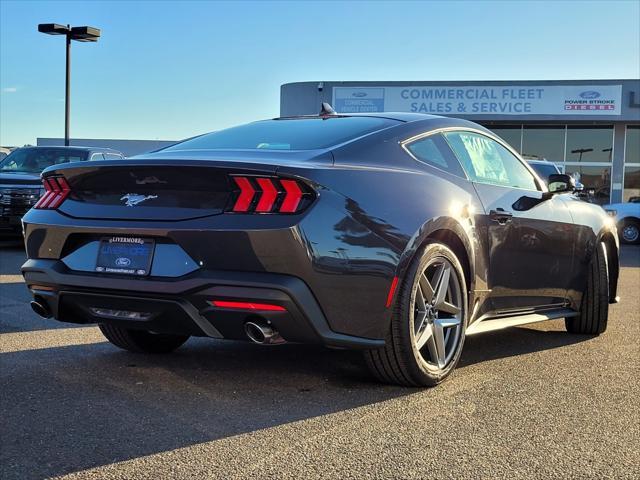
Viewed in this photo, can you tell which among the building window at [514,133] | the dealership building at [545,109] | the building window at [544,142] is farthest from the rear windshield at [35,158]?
the building window at [544,142]

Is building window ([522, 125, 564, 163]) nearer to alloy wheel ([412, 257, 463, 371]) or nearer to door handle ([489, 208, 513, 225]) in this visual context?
door handle ([489, 208, 513, 225])

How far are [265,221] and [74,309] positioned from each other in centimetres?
120

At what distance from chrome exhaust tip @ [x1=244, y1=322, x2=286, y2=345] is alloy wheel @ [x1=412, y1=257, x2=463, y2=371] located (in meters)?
0.76

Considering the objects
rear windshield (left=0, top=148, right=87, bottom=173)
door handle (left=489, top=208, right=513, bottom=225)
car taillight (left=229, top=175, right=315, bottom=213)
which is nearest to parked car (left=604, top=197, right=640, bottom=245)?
rear windshield (left=0, top=148, right=87, bottom=173)

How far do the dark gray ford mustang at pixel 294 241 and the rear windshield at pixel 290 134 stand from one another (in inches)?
0.8

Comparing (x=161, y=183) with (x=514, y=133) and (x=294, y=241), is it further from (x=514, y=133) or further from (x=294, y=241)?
(x=514, y=133)

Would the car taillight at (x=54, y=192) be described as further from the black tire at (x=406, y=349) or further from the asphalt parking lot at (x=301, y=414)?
the black tire at (x=406, y=349)

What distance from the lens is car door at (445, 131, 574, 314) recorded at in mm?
4473

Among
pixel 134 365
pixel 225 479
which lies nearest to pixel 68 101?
pixel 134 365

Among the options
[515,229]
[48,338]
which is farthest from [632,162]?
[48,338]

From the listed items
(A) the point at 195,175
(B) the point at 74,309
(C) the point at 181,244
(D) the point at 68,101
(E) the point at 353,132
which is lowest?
(B) the point at 74,309

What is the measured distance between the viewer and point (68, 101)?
1928cm

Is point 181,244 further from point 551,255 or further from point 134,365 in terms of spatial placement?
point 551,255

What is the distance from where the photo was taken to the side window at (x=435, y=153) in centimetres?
415
